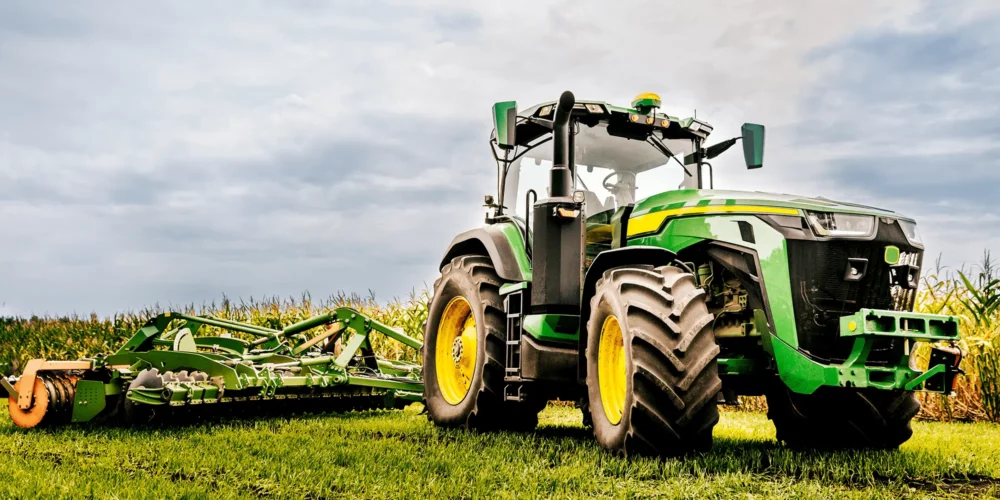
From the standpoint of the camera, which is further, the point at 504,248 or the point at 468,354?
the point at 468,354

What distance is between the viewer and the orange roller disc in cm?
792

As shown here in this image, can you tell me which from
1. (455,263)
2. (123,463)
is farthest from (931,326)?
(123,463)

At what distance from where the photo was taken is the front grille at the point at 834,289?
5797 mm

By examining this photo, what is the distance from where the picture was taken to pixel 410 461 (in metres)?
5.88

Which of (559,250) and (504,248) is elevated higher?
(504,248)

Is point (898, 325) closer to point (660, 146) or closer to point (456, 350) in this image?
point (660, 146)

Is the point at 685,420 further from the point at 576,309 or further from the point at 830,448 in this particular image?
the point at 830,448

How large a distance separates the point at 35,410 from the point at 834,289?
6.85 meters

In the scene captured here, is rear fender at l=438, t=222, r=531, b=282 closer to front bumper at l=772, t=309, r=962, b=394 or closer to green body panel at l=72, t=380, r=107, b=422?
front bumper at l=772, t=309, r=962, b=394

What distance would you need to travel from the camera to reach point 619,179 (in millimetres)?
7477

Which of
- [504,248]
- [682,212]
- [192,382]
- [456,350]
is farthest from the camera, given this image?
[456,350]

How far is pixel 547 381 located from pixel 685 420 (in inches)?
63.6

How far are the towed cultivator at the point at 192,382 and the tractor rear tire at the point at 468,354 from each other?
28.2 inches

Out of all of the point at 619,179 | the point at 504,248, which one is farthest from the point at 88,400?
the point at 619,179
